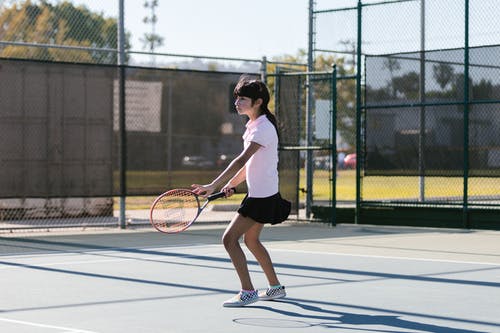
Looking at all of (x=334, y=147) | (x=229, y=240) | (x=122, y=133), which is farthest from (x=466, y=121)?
(x=229, y=240)

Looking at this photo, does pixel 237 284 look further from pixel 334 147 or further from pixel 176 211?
pixel 334 147

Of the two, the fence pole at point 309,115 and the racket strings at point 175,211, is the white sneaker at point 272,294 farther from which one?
the fence pole at point 309,115

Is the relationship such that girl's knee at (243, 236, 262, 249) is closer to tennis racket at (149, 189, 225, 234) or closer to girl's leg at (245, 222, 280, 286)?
girl's leg at (245, 222, 280, 286)

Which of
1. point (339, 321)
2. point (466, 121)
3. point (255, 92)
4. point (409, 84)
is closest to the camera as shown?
point (339, 321)

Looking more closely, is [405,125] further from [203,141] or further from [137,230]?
[137,230]

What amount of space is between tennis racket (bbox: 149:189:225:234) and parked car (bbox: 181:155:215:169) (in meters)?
8.60

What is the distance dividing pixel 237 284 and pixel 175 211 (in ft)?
4.52

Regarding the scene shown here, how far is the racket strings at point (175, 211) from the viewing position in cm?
849

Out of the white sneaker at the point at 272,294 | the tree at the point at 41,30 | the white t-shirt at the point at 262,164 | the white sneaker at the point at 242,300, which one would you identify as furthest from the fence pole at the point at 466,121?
the tree at the point at 41,30

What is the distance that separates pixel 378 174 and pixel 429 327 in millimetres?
10964

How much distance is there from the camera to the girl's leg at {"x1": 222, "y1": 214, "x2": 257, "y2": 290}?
333 inches

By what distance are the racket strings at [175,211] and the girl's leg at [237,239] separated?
1.09 ft

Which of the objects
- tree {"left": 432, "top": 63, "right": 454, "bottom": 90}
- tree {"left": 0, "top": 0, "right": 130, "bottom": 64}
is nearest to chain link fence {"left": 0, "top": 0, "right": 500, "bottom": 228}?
tree {"left": 432, "top": 63, "right": 454, "bottom": 90}

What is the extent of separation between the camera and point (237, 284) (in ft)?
32.3
